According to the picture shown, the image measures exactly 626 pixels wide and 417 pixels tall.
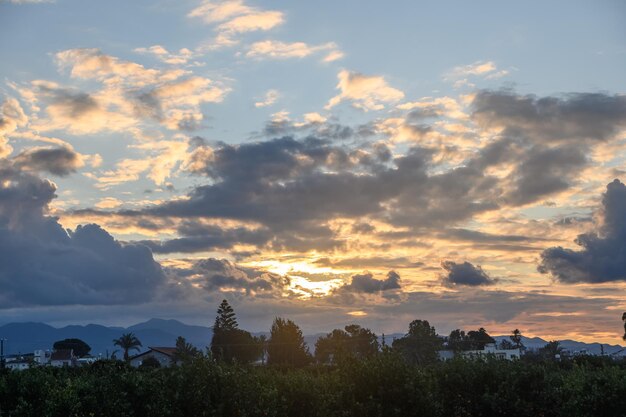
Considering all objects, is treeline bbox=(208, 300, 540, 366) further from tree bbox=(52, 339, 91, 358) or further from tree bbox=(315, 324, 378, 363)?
tree bbox=(52, 339, 91, 358)

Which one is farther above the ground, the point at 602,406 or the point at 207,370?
the point at 207,370

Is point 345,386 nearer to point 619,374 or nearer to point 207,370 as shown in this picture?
point 207,370

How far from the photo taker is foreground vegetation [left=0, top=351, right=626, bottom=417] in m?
19.9

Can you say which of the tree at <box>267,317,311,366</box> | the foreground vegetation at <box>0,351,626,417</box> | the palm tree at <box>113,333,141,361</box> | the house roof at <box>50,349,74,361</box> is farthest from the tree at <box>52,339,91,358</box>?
the foreground vegetation at <box>0,351,626,417</box>

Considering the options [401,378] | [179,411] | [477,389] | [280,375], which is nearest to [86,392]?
[179,411]

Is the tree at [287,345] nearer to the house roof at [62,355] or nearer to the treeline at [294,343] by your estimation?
the treeline at [294,343]

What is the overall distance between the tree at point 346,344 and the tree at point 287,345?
2.62 m

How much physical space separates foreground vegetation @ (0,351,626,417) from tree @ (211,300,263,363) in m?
81.1

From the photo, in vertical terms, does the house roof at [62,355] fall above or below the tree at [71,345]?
below

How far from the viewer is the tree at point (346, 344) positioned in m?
25.1

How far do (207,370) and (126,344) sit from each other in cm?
14046

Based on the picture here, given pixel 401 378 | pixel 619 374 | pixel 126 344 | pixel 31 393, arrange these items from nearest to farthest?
1. pixel 31 393
2. pixel 401 378
3. pixel 619 374
4. pixel 126 344

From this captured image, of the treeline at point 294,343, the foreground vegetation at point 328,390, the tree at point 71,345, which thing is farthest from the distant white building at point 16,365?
the tree at point 71,345

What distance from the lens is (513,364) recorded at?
2786 centimetres
